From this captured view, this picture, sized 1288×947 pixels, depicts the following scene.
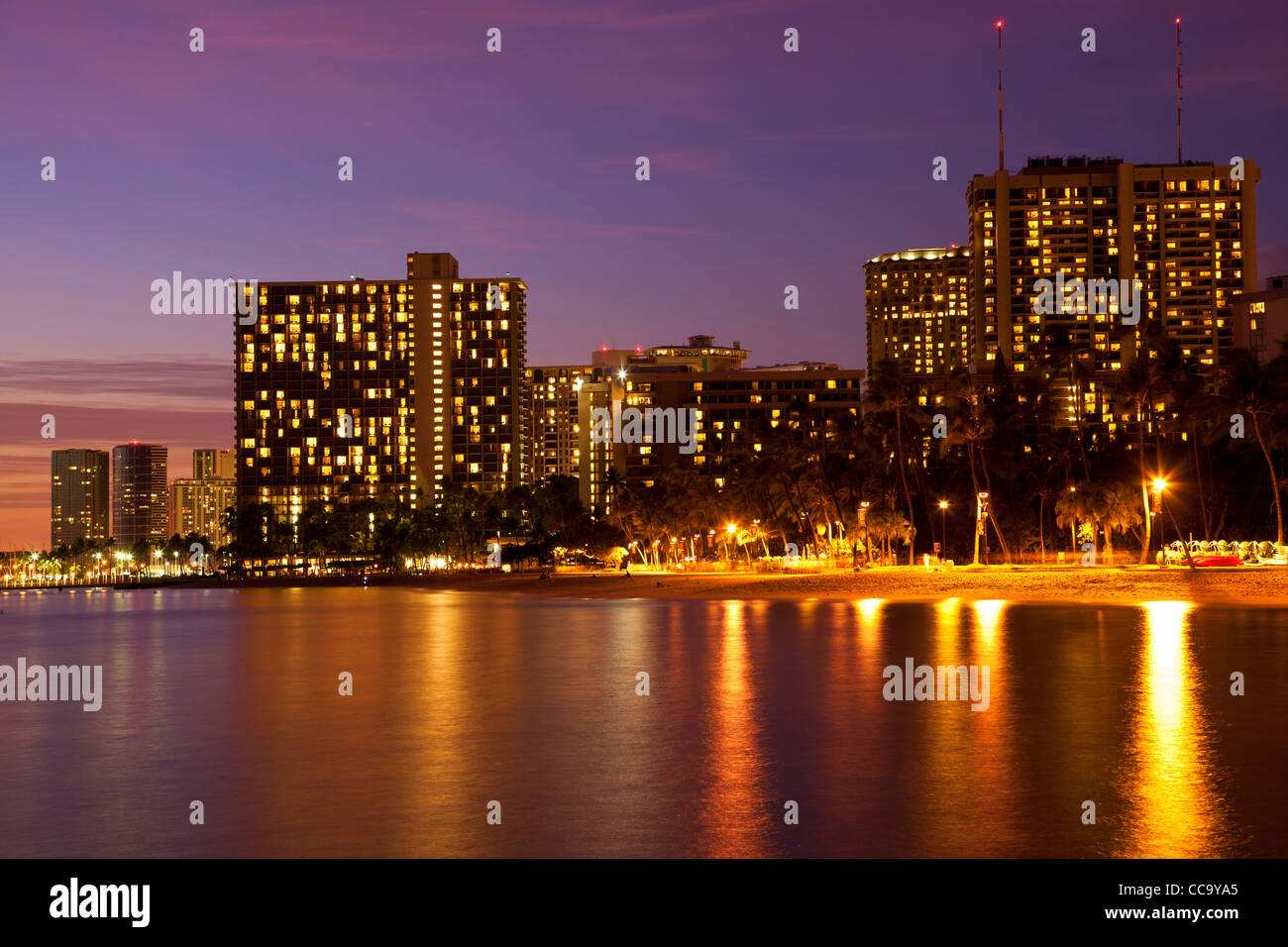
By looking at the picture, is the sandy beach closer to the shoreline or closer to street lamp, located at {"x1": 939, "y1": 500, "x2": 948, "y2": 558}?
the shoreline

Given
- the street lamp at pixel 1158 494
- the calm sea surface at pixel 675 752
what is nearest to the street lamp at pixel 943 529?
the street lamp at pixel 1158 494

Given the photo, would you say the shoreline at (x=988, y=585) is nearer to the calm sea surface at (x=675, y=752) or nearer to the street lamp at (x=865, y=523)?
the street lamp at (x=865, y=523)

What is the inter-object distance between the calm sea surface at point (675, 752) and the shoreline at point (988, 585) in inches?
676

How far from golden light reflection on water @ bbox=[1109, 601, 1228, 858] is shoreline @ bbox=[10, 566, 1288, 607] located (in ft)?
101

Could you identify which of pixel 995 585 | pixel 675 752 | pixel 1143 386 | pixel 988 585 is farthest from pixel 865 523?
pixel 675 752

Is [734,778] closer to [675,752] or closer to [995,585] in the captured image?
[675,752]

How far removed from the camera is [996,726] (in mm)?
25391

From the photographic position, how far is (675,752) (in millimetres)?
23391

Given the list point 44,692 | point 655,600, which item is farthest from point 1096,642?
point 655,600

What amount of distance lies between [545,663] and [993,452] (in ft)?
252

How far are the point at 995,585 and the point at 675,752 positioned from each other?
170ft

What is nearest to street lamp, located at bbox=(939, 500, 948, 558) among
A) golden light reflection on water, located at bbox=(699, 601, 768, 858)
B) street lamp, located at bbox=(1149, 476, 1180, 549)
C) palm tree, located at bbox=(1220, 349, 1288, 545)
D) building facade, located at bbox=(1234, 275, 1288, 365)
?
street lamp, located at bbox=(1149, 476, 1180, 549)
